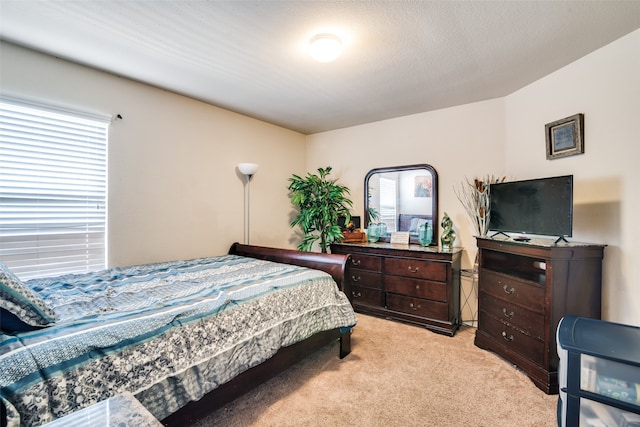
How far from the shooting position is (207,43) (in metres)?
2.04

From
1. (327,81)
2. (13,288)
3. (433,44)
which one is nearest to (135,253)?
(13,288)

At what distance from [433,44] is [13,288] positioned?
2667mm

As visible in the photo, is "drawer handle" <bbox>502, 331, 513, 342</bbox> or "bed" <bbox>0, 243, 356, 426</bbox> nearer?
"bed" <bbox>0, 243, 356, 426</bbox>

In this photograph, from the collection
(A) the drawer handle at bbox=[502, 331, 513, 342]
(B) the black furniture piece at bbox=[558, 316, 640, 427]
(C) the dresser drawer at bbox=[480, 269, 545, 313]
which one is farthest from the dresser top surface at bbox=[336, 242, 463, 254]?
(B) the black furniture piece at bbox=[558, 316, 640, 427]

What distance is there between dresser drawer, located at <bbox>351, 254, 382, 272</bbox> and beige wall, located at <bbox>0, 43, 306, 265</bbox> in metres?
1.25

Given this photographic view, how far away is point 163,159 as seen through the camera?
288 cm

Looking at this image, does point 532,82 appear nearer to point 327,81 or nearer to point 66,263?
point 327,81

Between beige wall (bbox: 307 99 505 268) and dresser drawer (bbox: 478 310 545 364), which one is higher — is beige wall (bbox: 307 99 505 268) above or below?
above

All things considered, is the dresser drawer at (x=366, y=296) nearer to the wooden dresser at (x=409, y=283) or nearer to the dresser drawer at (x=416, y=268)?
the wooden dresser at (x=409, y=283)

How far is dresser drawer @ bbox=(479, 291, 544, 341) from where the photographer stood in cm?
204

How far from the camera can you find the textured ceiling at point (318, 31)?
1.70 m

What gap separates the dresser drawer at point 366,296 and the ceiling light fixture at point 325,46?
8.01 ft

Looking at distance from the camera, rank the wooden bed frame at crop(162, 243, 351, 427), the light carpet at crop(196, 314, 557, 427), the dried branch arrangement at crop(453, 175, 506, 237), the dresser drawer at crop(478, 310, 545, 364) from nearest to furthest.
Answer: the wooden bed frame at crop(162, 243, 351, 427) → the light carpet at crop(196, 314, 557, 427) → the dresser drawer at crop(478, 310, 545, 364) → the dried branch arrangement at crop(453, 175, 506, 237)

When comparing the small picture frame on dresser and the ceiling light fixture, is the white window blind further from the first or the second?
the small picture frame on dresser
